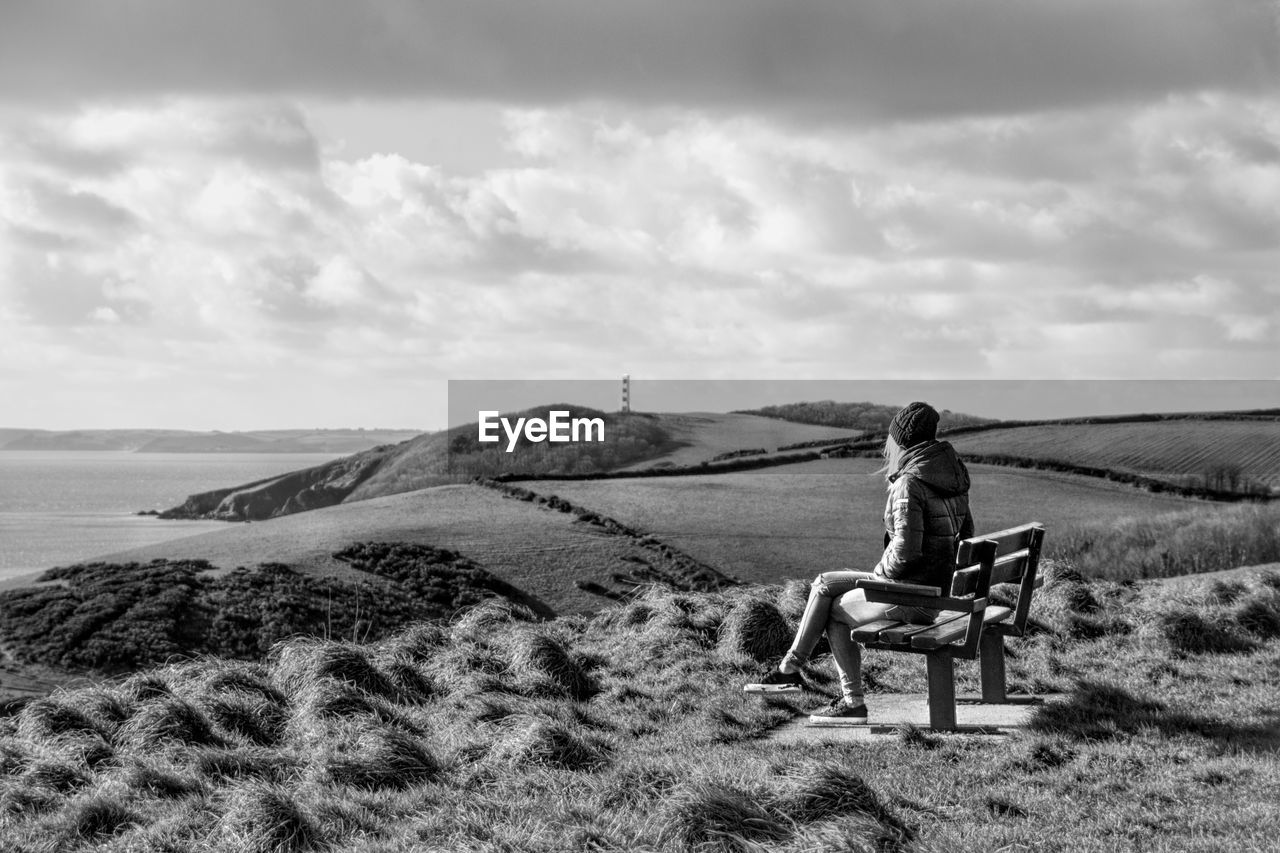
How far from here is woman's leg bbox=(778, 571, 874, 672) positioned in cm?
825

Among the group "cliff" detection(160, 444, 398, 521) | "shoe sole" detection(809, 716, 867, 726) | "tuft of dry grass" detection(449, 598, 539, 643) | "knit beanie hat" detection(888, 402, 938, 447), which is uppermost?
"knit beanie hat" detection(888, 402, 938, 447)

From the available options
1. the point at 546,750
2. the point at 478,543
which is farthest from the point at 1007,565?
the point at 478,543

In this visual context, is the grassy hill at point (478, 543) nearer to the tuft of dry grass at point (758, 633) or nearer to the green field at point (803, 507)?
the green field at point (803, 507)

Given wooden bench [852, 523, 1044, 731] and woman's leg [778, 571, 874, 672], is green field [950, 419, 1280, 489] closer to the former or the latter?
wooden bench [852, 523, 1044, 731]

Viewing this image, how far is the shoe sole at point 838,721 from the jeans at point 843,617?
0.39 ft

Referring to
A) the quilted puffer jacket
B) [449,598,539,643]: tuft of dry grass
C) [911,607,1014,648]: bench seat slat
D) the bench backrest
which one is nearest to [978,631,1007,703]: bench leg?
the bench backrest

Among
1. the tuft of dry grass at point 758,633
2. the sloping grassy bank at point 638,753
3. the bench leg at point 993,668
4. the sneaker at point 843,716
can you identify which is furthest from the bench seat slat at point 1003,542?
the tuft of dry grass at point 758,633

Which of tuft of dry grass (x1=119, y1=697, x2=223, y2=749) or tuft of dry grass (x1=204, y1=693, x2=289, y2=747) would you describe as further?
tuft of dry grass (x1=204, y1=693, x2=289, y2=747)

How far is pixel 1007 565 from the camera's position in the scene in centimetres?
841

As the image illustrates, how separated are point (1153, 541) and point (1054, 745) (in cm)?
2031

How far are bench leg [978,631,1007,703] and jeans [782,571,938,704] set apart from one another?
0.79 m

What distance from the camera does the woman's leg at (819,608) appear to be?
8250 mm

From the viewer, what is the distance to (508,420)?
33.2 metres

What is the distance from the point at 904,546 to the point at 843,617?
2.27ft
